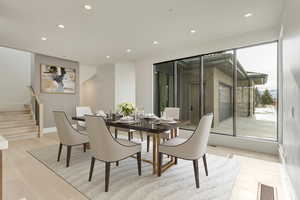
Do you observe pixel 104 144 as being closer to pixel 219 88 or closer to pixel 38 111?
pixel 219 88

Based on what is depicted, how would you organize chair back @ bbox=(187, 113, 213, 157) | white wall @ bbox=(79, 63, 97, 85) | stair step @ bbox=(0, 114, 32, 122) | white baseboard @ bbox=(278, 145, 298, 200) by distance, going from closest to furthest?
white baseboard @ bbox=(278, 145, 298, 200) → chair back @ bbox=(187, 113, 213, 157) → stair step @ bbox=(0, 114, 32, 122) → white wall @ bbox=(79, 63, 97, 85)

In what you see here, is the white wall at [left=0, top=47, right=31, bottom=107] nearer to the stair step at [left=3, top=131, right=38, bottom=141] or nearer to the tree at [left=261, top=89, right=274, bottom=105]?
the stair step at [left=3, top=131, right=38, bottom=141]

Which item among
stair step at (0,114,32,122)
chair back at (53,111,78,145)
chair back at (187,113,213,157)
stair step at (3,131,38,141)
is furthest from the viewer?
stair step at (0,114,32,122)

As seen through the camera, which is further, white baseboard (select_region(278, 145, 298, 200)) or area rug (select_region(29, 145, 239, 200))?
area rug (select_region(29, 145, 239, 200))

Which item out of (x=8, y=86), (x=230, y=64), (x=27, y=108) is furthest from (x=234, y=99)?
(x=8, y=86)

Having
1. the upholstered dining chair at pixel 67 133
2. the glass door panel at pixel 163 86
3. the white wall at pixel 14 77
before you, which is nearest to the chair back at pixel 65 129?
the upholstered dining chair at pixel 67 133

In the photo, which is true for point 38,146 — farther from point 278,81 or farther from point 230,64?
point 278,81

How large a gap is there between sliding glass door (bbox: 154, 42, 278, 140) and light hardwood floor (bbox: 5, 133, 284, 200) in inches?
33.7

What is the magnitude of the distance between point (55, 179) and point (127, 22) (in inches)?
117

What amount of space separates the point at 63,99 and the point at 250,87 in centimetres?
621

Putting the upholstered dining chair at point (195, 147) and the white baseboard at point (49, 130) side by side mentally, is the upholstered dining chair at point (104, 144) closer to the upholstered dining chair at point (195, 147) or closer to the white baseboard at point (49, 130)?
the upholstered dining chair at point (195, 147)

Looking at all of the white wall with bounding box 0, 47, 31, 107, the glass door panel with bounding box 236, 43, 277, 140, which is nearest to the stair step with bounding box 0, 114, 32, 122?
the white wall with bounding box 0, 47, 31, 107

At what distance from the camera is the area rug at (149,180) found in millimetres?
1803

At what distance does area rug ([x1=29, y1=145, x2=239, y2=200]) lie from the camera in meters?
1.80
